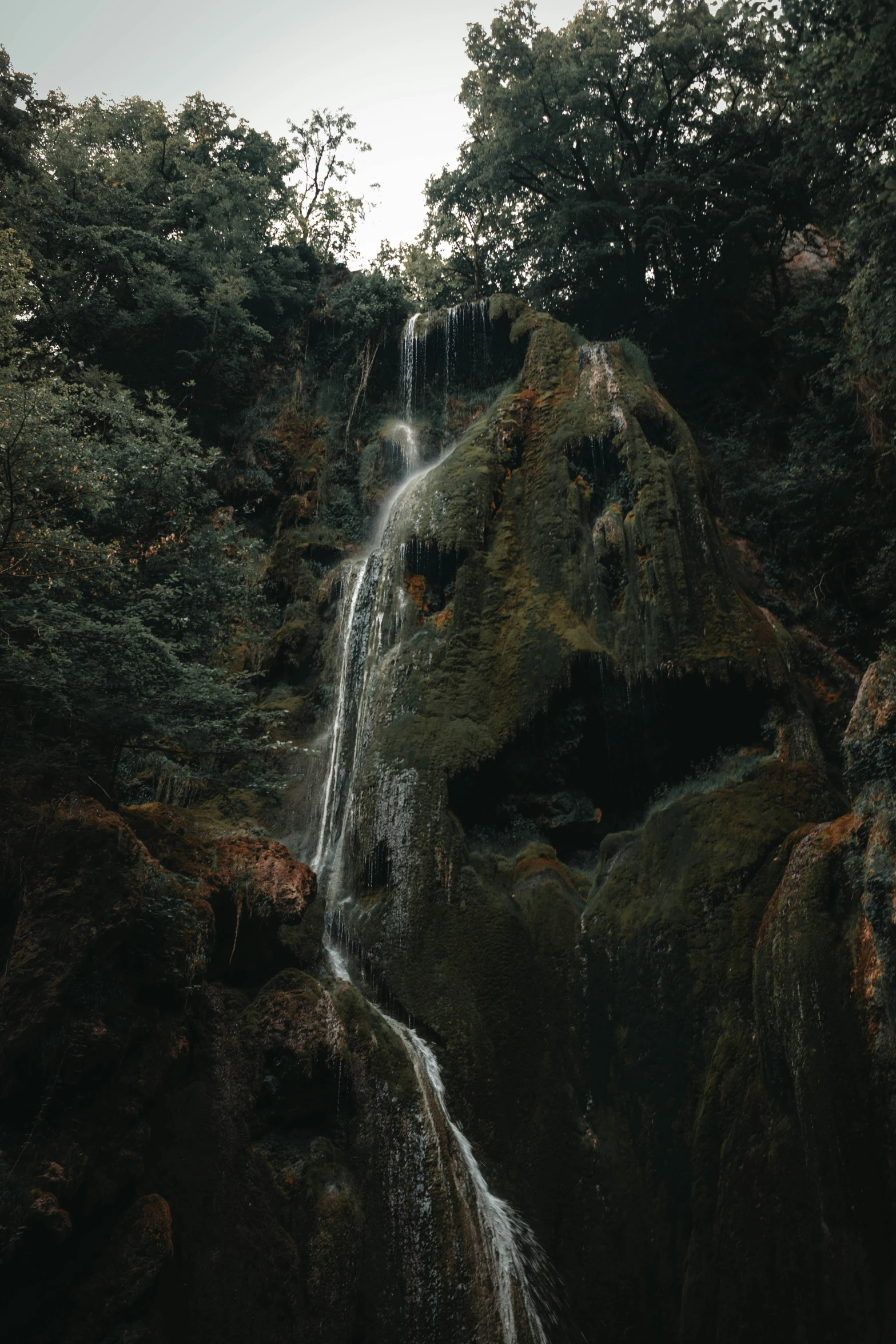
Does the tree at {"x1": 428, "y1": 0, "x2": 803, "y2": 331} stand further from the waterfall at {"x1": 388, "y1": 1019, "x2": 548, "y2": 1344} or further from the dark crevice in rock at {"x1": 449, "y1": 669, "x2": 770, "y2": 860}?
the waterfall at {"x1": 388, "y1": 1019, "x2": 548, "y2": 1344}

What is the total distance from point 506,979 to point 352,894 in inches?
88.5

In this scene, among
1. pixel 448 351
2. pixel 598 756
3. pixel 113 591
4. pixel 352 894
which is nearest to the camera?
pixel 113 591

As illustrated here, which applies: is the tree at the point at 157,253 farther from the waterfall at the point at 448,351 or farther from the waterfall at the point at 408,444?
the waterfall at the point at 408,444

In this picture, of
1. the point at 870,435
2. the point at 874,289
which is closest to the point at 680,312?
the point at 870,435

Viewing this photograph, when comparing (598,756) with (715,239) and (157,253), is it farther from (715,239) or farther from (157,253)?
(157,253)

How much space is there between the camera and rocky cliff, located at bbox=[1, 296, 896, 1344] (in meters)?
5.70

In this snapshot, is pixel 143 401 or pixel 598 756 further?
pixel 143 401

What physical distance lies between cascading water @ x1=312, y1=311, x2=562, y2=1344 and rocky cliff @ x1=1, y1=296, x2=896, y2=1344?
6 cm

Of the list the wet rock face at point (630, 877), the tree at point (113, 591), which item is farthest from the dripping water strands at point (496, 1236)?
the tree at point (113, 591)

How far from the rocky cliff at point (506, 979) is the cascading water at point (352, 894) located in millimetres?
56

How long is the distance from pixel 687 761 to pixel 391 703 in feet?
13.1

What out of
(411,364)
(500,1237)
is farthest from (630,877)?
(411,364)

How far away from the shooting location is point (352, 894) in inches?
388

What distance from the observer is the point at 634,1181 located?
7.60 meters
